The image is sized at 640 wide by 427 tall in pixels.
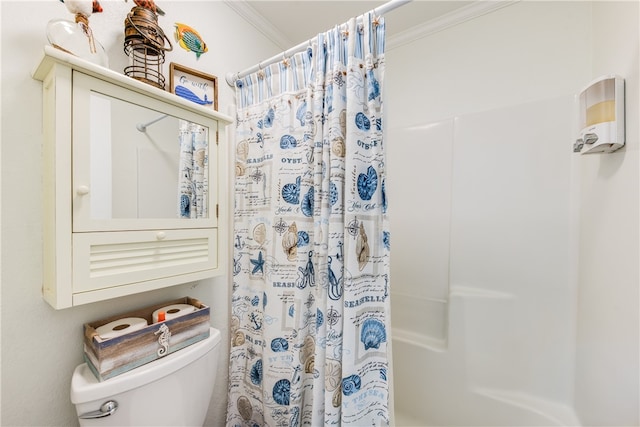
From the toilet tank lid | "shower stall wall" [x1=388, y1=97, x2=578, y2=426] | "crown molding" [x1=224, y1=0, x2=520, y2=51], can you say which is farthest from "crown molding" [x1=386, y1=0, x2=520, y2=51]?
the toilet tank lid

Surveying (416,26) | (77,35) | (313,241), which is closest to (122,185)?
(77,35)

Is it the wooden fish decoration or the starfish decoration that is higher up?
the wooden fish decoration

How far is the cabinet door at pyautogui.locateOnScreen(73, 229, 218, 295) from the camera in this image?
68cm

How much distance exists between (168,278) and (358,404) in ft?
2.50

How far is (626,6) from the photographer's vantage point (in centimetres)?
84

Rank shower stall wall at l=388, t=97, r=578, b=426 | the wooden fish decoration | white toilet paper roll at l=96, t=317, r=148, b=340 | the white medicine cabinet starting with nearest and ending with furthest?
the white medicine cabinet, white toilet paper roll at l=96, t=317, r=148, b=340, the wooden fish decoration, shower stall wall at l=388, t=97, r=578, b=426

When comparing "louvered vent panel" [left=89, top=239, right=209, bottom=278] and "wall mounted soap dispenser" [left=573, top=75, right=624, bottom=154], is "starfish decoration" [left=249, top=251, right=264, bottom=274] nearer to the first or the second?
"louvered vent panel" [left=89, top=239, right=209, bottom=278]

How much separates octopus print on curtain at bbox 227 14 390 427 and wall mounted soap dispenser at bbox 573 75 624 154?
29.8 inches

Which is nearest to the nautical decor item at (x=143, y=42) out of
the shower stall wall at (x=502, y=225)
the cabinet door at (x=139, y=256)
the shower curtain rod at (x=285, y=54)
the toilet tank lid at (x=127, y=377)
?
the shower curtain rod at (x=285, y=54)

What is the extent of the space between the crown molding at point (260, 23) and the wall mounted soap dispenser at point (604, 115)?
151 centimetres

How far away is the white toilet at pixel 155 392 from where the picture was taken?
27.0 inches

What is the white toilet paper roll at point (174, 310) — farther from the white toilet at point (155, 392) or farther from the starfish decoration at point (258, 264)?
the starfish decoration at point (258, 264)

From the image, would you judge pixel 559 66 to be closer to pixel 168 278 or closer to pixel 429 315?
pixel 429 315

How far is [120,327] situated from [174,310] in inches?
6.3
